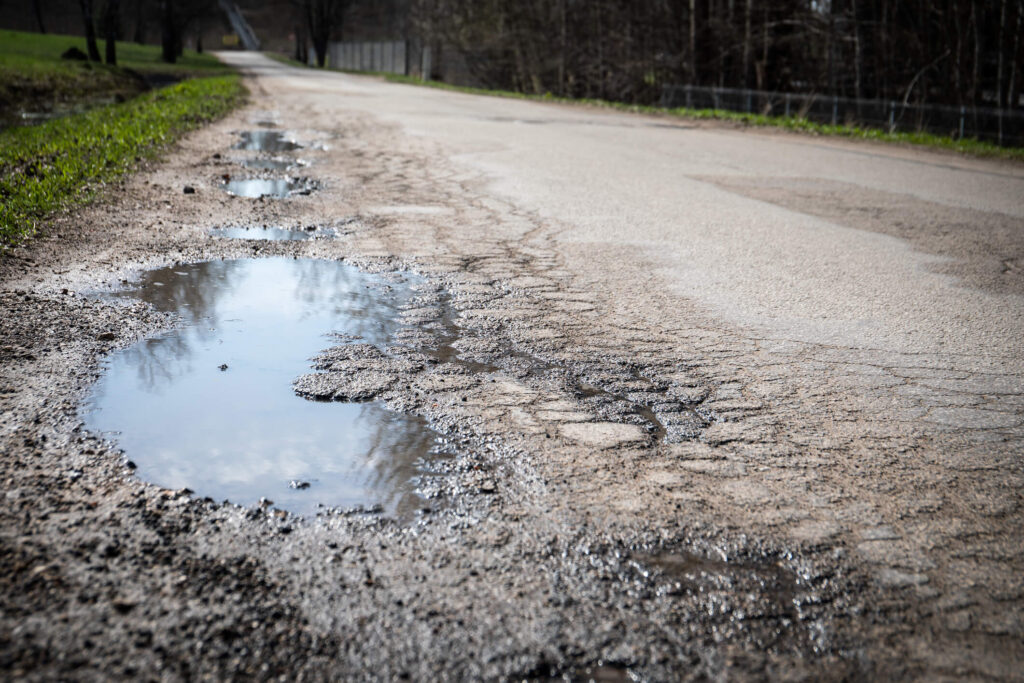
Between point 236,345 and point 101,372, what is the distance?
0.59 metres

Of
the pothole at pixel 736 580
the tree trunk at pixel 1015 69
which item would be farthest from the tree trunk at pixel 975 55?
the pothole at pixel 736 580

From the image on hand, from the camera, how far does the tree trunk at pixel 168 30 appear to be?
Answer: 4141cm

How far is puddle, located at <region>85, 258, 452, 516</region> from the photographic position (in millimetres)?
2621

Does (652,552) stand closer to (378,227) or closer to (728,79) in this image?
(378,227)

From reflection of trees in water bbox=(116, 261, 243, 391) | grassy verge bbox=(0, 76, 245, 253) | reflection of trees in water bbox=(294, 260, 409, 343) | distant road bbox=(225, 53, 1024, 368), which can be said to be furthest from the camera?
grassy verge bbox=(0, 76, 245, 253)

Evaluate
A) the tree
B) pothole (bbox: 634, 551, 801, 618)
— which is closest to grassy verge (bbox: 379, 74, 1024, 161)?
pothole (bbox: 634, 551, 801, 618)

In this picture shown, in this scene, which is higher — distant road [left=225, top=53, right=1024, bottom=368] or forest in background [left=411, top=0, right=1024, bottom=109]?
forest in background [left=411, top=0, right=1024, bottom=109]

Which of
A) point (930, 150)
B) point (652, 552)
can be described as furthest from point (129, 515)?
point (930, 150)

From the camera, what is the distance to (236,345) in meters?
3.83

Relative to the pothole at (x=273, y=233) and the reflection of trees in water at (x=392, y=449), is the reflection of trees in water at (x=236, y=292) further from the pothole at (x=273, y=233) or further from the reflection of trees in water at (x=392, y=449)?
the reflection of trees in water at (x=392, y=449)

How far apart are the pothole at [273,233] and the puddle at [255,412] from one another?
131 centimetres

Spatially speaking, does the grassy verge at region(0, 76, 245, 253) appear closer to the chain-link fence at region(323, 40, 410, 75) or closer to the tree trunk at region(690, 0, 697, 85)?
the tree trunk at region(690, 0, 697, 85)

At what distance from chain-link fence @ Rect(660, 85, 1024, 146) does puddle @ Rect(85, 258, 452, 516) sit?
41.5 feet

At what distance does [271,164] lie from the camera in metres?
9.73
